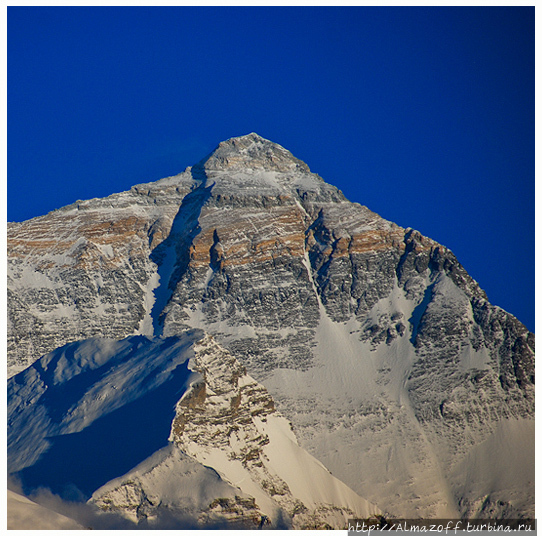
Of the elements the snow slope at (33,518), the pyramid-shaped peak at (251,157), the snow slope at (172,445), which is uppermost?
the pyramid-shaped peak at (251,157)

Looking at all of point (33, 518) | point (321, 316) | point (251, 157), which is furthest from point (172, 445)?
point (251, 157)

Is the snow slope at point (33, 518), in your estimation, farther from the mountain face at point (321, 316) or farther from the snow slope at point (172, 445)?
the mountain face at point (321, 316)

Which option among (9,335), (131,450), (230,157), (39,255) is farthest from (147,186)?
(131,450)

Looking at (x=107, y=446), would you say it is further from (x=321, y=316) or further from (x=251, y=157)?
(x=251, y=157)

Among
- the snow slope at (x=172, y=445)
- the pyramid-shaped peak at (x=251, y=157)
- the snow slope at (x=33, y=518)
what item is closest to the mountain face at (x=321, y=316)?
the pyramid-shaped peak at (x=251, y=157)

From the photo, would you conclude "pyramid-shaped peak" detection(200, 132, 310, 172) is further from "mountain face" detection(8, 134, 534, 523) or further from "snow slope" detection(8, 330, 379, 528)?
"snow slope" detection(8, 330, 379, 528)

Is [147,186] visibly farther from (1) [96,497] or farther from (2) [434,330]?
(1) [96,497]
